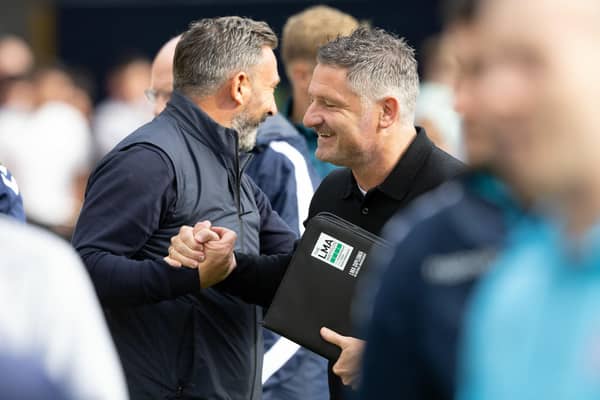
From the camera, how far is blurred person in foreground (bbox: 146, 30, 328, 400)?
488cm

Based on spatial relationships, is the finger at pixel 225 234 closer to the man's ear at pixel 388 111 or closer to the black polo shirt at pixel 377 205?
the black polo shirt at pixel 377 205

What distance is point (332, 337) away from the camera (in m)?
3.48

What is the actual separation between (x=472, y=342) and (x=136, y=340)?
7.97 ft

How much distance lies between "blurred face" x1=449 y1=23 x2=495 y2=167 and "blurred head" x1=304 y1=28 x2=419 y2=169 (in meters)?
2.34

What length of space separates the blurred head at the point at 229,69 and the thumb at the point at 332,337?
851 millimetres

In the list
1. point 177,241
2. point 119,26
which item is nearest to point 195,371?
point 177,241

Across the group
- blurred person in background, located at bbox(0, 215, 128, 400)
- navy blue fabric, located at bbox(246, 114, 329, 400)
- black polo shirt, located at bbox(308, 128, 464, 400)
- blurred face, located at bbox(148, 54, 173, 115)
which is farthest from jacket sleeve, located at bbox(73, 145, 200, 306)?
blurred person in background, located at bbox(0, 215, 128, 400)

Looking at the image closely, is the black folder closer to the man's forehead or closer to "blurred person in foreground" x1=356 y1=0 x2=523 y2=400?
the man's forehead

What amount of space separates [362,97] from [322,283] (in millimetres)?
758

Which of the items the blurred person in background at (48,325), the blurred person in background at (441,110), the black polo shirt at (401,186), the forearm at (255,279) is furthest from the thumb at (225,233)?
the blurred person in background at (441,110)

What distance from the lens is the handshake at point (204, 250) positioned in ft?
11.5

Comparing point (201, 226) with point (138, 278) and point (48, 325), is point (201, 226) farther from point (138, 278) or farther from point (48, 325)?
point (48, 325)

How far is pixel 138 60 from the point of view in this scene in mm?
13555

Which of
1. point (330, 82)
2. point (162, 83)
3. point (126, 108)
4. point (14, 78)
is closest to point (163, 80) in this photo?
point (162, 83)
